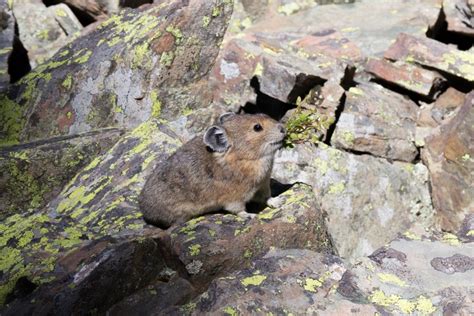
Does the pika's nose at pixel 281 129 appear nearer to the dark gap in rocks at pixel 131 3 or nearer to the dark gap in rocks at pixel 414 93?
the dark gap in rocks at pixel 414 93

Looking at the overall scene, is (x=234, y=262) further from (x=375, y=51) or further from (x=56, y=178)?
(x=375, y=51)

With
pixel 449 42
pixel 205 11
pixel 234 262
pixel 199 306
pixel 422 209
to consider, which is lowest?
pixel 422 209

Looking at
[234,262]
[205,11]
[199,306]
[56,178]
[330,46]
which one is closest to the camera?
[199,306]

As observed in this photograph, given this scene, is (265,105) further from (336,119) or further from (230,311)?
(230,311)

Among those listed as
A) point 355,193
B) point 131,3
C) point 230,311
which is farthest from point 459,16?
point 230,311

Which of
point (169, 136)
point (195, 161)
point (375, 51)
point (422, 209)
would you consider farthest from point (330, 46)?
point (195, 161)
